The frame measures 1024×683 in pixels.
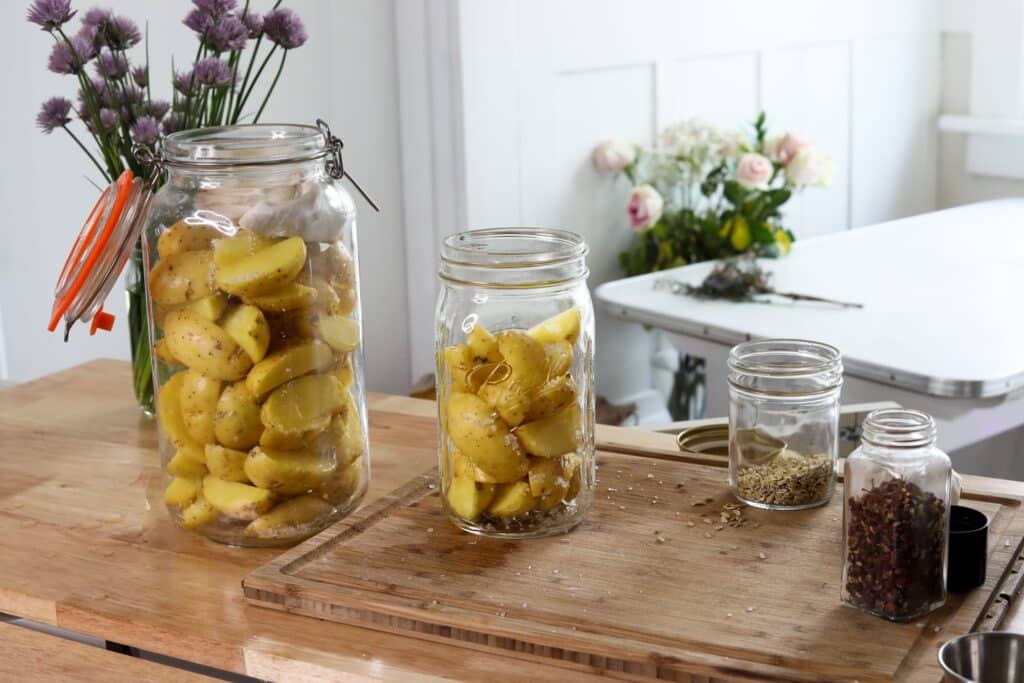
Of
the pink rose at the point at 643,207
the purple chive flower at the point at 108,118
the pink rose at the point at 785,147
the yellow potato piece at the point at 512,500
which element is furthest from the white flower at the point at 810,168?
the yellow potato piece at the point at 512,500

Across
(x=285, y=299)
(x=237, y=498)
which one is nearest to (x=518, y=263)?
(x=285, y=299)

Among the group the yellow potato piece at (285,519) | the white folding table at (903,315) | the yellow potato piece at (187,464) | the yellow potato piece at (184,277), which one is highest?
the yellow potato piece at (184,277)

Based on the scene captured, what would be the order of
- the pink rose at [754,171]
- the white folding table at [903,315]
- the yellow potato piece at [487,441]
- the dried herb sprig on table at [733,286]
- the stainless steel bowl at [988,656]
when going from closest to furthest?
the stainless steel bowl at [988,656]
the yellow potato piece at [487,441]
the white folding table at [903,315]
the dried herb sprig on table at [733,286]
the pink rose at [754,171]

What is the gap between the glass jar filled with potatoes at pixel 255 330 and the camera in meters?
0.91

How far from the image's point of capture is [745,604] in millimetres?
801

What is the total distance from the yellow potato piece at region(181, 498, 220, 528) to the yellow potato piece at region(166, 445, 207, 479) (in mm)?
22

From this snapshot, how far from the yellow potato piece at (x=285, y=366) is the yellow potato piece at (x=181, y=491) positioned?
0.38 ft

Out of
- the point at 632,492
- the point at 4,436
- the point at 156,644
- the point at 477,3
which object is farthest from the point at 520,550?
the point at 477,3

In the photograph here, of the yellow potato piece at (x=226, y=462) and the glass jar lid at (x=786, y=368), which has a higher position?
the glass jar lid at (x=786, y=368)

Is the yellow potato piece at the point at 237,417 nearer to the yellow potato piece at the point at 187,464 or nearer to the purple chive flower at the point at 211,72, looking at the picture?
the yellow potato piece at the point at 187,464

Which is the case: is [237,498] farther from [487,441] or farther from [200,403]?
[487,441]

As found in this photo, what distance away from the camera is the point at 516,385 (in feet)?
2.90

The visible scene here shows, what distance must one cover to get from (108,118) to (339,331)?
381mm

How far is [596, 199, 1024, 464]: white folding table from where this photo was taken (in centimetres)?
176
